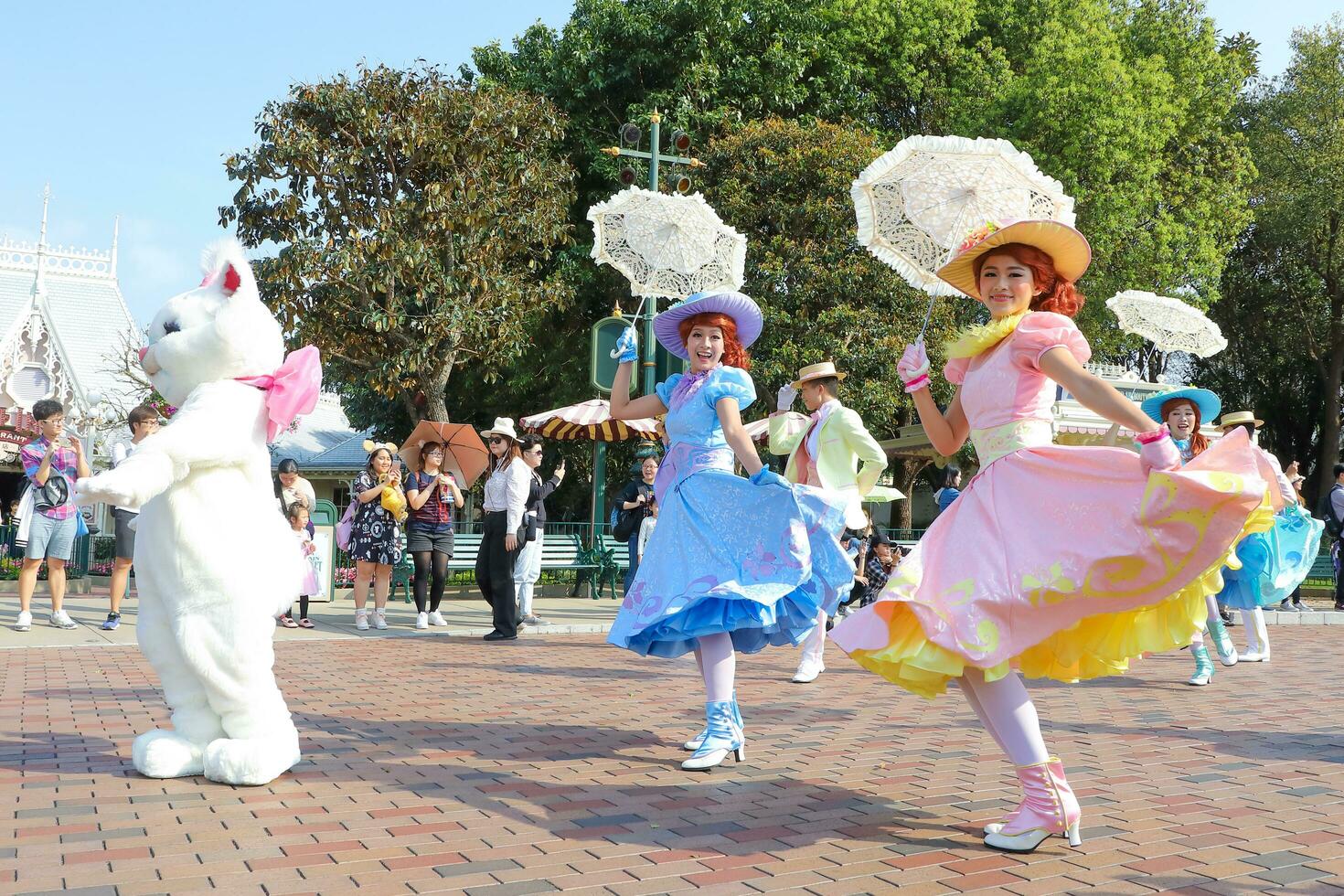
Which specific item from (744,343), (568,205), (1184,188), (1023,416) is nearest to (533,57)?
(568,205)

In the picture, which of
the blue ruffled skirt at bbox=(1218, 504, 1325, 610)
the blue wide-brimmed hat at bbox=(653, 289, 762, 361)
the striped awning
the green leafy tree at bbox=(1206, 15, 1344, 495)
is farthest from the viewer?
the green leafy tree at bbox=(1206, 15, 1344, 495)

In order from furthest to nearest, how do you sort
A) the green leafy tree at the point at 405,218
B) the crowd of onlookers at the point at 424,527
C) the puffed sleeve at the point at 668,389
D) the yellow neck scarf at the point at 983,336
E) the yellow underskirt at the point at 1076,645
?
the green leafy tree at the point at 405,218 → the crowd of onlookers at the point at 424,527 → the puffed sleeve at the point at 668,389 → the yellow neck scarf at the point at 983,336 → the yellow underskirt at the point at 1076,645

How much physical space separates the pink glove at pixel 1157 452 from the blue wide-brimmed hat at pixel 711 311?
81.6 inches

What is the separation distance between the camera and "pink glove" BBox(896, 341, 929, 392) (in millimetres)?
4359

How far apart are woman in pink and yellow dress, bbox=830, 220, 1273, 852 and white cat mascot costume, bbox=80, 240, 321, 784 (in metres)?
2.28

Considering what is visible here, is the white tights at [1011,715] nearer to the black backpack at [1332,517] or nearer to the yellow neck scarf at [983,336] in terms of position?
the yellow neck scarf at [983,336]

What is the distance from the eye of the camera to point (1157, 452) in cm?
362

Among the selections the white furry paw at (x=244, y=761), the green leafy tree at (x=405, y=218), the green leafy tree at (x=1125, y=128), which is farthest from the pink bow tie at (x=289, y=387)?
the green leafy tree at (x=1125, y=128)

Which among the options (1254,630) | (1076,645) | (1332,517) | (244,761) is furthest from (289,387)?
(1332,517)

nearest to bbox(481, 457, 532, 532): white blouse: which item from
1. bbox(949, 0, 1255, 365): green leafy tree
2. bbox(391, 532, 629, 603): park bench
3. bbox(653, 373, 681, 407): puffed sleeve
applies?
bbox(653, 373, 681, 407): puffed sleeve

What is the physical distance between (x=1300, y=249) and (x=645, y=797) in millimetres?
31007

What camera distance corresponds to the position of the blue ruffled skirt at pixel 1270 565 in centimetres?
844

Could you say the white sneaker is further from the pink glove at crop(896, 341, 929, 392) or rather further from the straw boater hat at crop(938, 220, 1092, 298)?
the straw boater hat at crop(938, 220, 1092, 298)

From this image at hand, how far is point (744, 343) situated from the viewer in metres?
5.77
